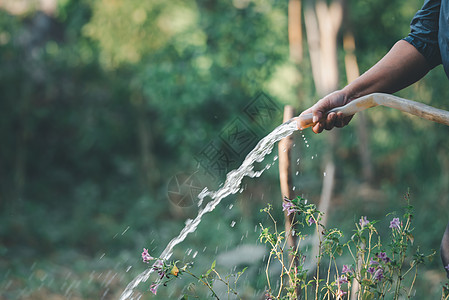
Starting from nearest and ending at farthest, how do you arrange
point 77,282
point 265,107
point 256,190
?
point 77,282 → point 265,107 → point 256,190

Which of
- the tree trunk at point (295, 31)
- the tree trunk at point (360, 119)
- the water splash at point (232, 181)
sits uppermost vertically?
the water splash at point (232, 181)

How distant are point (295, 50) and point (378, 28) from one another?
1.10 m

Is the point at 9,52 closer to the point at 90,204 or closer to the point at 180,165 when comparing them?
the point at 90,204

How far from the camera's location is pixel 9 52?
6.15m

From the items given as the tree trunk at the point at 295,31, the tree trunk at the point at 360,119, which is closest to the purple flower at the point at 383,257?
the tree trunk at the point at 360,119

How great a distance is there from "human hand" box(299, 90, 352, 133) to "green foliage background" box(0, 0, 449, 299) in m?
2.33

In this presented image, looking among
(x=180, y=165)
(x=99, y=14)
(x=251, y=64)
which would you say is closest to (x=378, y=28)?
(x=251, y=64)

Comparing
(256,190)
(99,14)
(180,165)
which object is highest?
(99,14)

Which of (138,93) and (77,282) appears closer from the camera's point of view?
(77,282)

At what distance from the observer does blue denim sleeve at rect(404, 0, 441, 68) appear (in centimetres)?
150

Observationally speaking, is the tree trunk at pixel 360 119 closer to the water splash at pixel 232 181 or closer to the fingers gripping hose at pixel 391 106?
the water splash at pixel 232 181

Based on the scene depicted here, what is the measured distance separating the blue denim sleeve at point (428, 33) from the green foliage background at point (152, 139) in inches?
93.8

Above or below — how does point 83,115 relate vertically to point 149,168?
above

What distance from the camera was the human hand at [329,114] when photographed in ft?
5.15
